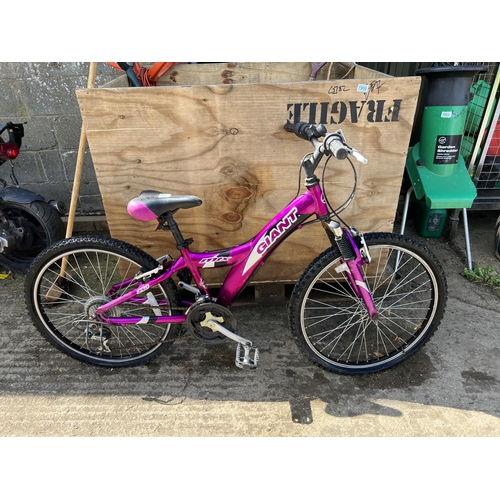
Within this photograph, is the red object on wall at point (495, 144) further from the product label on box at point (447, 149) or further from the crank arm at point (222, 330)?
the crank arm at point (222, 330)

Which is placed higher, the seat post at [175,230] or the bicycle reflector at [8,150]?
the bicycle reflector at [8,150]

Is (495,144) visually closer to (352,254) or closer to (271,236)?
(352,254)

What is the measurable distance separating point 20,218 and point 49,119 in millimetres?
1042

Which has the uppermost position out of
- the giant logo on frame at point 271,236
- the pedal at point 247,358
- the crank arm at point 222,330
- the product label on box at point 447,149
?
the product label on box at point 447,149

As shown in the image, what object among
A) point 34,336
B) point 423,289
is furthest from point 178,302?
point 423,289

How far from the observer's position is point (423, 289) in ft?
9.93

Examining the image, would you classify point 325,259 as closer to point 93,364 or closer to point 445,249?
point 93,364

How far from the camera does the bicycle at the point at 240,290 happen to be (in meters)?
2.02

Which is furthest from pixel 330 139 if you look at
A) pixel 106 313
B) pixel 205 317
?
pixel 106 313

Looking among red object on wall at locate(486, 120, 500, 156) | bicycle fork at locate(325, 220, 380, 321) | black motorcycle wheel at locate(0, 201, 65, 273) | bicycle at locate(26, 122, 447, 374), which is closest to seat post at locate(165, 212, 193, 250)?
bicycle at locate(26, 122, 447, 374)

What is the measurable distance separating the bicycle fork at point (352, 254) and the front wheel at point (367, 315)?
0.05 meters

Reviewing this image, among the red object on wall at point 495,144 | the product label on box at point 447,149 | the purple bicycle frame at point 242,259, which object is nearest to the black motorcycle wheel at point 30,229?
the purple bicycle frame at point 242,259

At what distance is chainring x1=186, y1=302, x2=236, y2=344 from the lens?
7.24 feet

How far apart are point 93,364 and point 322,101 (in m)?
2.11
